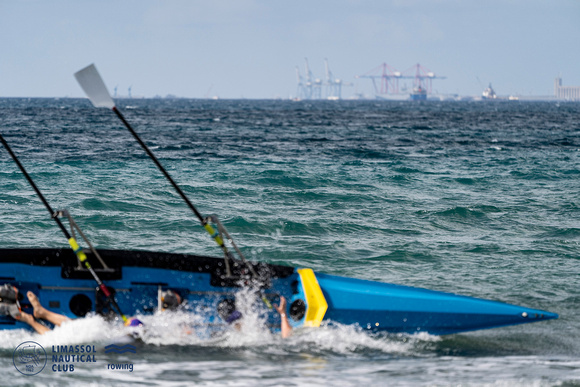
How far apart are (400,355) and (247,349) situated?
5.82ft

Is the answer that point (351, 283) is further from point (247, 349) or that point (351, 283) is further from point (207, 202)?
point (207, 202)

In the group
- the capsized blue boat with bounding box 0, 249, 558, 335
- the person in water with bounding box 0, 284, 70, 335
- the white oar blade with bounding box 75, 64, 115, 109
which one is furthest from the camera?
the person in water with bounding box 0, 284, 70, 335

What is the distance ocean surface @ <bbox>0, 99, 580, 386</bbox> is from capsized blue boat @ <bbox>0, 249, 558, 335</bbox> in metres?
0.21

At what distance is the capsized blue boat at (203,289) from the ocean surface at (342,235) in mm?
206

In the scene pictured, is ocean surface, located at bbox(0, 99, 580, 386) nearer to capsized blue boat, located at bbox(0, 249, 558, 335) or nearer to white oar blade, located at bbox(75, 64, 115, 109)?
capsized blue boat, located at bbox(0, 249, 558, 335)

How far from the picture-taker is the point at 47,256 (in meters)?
8.66

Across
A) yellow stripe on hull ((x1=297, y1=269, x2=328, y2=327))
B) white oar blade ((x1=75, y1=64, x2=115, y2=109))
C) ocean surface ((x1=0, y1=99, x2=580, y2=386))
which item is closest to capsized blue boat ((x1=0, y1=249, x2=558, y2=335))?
yellow stripe on hull ((x1=297, y1=269, x2=328, y2=327))

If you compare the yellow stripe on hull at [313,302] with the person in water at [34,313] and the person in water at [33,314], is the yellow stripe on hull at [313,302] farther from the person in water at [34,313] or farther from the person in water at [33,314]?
the person in water at [34,313]

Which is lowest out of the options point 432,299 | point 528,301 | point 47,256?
point 528,301

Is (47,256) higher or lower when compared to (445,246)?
higher

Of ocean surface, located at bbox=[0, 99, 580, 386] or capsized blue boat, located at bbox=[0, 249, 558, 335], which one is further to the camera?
capsized blue boat, located at bbox=[0, 249, 558, 335]

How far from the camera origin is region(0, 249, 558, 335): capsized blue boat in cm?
845

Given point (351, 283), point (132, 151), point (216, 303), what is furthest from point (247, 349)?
point (132, 151)

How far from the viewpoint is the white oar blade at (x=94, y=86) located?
7.89 meters
